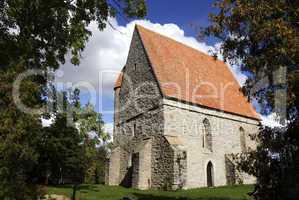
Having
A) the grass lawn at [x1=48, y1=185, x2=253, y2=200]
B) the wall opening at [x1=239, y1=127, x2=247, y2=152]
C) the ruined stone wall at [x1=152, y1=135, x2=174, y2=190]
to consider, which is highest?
the wall opening at [x1=239, y1=127, x2=247, y2=152]

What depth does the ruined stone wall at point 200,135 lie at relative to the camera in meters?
22.9

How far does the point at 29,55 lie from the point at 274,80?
6.83m

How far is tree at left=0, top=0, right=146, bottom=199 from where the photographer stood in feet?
20.1

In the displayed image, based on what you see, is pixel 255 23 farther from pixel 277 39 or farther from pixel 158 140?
pixel 158 140

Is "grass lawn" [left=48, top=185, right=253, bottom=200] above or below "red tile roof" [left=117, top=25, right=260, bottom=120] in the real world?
below

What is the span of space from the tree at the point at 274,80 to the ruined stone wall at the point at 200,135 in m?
12.3

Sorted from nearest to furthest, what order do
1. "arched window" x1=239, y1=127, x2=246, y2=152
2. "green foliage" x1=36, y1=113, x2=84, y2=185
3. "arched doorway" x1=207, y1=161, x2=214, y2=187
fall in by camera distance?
"arched doorway" x1=207, y1=161, x2=214, y2=187
"green foliage" x1=36, y1=113, x2=84, y2=185
"arched window" x1=239, y1=127, x2=246, y2=152

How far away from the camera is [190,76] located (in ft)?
86.8

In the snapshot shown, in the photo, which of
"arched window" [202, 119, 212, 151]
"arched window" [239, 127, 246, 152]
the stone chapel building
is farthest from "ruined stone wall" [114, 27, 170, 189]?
"arched window" [239, 127, 246, 152]

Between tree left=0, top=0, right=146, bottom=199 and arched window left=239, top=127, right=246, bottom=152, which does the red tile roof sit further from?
tree left=0, top=0, right=146, bottom=199

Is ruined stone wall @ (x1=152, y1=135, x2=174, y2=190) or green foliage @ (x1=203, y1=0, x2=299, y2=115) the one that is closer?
green foliage @ (x1=203, y1=0, x2=299, y2=115)

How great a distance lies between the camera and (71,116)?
77.2ft

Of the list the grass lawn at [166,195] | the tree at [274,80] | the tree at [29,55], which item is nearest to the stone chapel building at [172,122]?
the grass lawn at [166,195]

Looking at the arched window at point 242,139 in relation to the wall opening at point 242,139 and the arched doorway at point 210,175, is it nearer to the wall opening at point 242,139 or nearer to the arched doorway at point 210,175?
the wall opening at point 242,139
